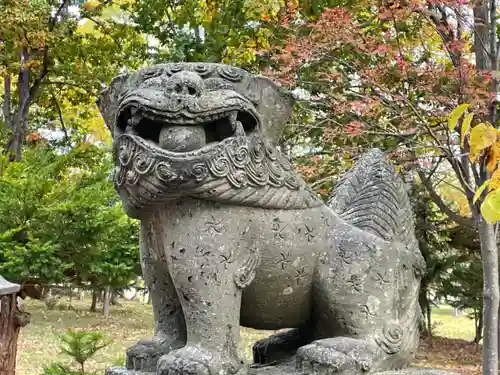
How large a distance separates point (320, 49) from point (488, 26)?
130cm

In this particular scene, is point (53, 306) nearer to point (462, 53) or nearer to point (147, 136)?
point (462, 53)

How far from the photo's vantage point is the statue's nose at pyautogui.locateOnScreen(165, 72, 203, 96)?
1.86 m

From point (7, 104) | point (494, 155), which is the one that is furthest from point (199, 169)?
point (7, 104)

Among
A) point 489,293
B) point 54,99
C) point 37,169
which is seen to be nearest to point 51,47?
point 54,99

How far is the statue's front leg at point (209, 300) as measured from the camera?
1847 millimetres

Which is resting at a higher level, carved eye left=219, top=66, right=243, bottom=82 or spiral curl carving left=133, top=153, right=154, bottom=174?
carved eye left=219, top=66, right=243, bottom=82

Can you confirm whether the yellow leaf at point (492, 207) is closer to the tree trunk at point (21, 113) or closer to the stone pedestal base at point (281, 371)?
the stone pedestal base at point (281, 371)

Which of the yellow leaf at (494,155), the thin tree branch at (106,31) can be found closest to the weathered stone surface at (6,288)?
the yellow leaf at (494,155)

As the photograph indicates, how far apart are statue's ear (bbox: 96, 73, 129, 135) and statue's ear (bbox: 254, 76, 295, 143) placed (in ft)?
1.48

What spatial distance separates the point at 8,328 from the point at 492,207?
16.1ft

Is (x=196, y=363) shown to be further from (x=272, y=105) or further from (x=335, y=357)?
(x=272, y=105)

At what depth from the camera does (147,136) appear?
6.38 ft

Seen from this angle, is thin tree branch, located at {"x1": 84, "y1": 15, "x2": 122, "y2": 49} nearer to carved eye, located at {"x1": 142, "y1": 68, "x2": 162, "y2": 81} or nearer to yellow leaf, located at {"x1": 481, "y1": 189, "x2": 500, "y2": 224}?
carved eye, located at {"x1": 142, "y1": 68, "x2": 162, "y2": 81}

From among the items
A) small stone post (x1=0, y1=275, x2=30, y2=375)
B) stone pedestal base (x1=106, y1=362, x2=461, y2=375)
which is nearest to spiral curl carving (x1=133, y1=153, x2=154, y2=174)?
stone pedestal base (x1=106, y1=362, x2=461, y2=375)
